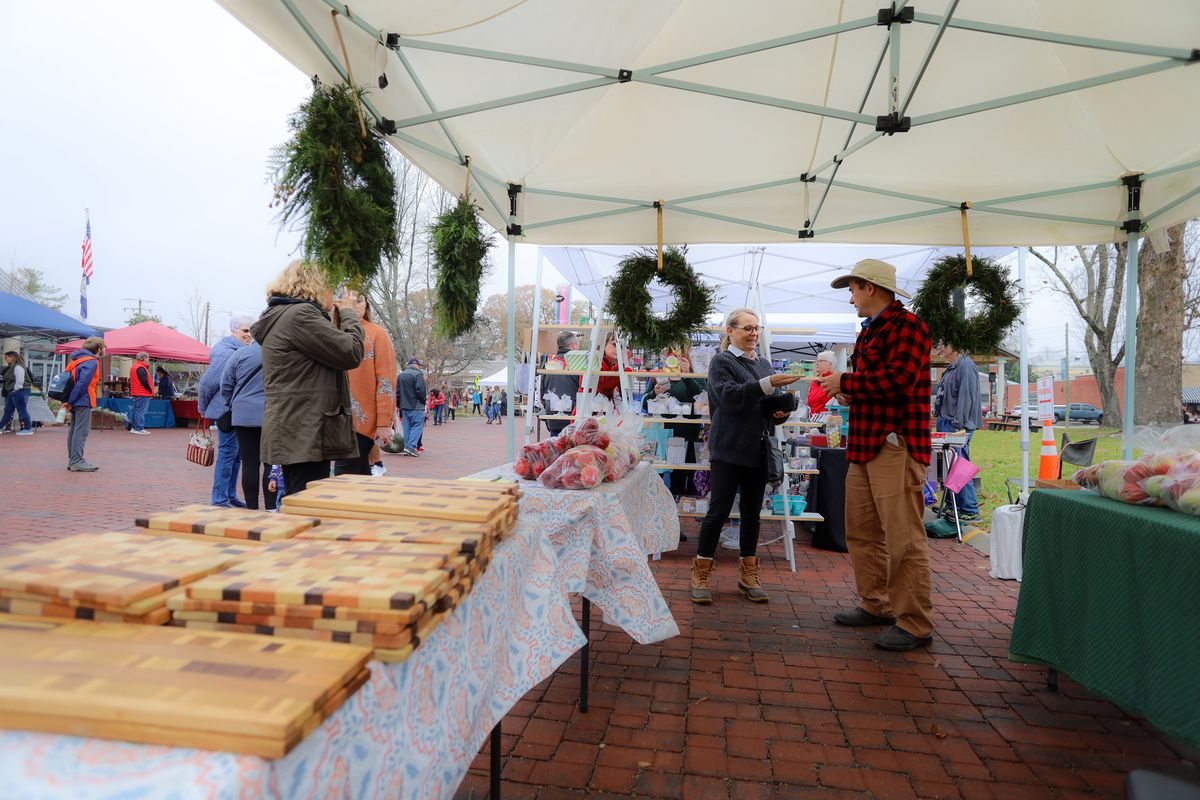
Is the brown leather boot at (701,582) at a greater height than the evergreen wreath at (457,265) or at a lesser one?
lesser

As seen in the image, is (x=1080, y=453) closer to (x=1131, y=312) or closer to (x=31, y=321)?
(x=1131, y=312)

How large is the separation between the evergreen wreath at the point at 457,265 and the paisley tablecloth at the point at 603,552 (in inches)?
55.9

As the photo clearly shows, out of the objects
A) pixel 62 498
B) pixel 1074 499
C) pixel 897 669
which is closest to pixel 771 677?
pixel 897 669

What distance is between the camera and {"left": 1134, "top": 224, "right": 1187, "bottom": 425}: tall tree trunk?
8.78 metres

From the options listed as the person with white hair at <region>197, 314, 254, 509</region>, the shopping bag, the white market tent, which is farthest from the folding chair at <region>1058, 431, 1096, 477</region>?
the person with white hair at <region>197, 314, 254, 509</region>

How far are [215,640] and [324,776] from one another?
25cm

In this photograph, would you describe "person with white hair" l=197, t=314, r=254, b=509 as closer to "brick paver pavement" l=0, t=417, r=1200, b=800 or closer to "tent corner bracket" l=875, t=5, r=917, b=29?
"brick paver pavement" l=0, t=417, r=1200, b=800

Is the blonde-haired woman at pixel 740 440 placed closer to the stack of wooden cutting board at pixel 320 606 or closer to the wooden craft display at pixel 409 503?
the wooden craft display at pixel 409 503

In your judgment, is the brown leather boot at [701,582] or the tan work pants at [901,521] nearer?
the tan work pants at [901,521]

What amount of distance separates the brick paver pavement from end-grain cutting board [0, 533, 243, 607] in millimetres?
1528

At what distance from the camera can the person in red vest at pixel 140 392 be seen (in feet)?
48.3

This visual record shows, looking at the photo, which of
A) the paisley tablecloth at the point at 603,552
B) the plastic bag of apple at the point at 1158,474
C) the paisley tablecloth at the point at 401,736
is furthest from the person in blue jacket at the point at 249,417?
the plastic bag of apple at the point at 1158,474

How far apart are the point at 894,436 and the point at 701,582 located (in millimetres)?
1628

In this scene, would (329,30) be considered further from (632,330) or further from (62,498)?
(62,498)
